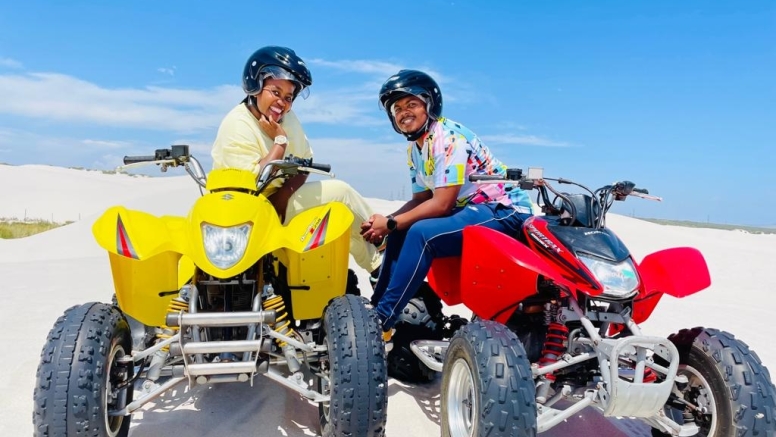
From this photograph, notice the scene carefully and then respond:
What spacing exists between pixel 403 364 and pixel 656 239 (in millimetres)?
12016

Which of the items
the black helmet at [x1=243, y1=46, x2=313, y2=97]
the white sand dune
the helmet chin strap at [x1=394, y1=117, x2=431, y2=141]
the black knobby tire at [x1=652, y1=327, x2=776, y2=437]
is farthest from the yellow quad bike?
the black knobby tire at [x1=652, y1=327, x2=776, y2=437]

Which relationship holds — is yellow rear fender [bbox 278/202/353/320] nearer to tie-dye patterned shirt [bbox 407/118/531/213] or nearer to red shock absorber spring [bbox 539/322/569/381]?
tie-dye patterned shirt [bbox 407/118/531/213]

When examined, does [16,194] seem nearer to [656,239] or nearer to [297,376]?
[656,239]

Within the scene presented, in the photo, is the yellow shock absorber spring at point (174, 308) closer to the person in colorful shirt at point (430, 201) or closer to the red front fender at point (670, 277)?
the person in colorful shirt at point (430, 201)

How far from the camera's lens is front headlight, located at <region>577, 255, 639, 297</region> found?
296 centimetres

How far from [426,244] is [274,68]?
5.33 ft

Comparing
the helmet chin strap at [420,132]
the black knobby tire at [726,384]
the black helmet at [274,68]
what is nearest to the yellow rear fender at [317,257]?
the helmet chin strap at [420,132]

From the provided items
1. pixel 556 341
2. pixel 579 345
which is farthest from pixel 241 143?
pixel 579 345

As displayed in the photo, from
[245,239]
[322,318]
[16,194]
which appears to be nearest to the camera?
[245,239]

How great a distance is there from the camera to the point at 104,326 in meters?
2.81

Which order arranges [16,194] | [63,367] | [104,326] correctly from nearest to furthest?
[63,367]
[104,326]
[16,194]

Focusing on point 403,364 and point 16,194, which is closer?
point 403,364

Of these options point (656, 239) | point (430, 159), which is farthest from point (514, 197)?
point (656, 239)

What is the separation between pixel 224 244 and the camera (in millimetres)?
2961
